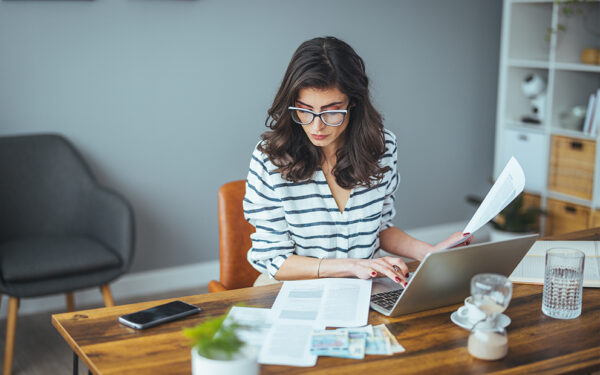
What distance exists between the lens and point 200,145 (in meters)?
3.42

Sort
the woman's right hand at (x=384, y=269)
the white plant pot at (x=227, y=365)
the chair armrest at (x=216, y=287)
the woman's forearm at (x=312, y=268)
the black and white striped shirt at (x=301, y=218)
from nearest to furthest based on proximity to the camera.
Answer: the white plant pot at (x=227, y=365), the woman's right hand at (x=384, y=269), the woman's forearm at (x=312, y=268), the black and white striped shirt at (x=301, y=218), the chair armrest at (x=216, y=287)

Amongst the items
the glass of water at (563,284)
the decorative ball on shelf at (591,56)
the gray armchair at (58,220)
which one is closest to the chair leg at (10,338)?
the gray armchair at (58,220)

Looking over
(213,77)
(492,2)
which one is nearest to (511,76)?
(492,2)

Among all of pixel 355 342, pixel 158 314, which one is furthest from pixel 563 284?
pixel 158 314

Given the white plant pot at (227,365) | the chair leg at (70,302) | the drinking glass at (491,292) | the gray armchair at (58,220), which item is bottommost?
the chair leg at (70,302)

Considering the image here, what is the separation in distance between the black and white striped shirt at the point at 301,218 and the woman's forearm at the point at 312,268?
23mm

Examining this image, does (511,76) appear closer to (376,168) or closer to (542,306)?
(376,168)

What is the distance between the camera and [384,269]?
5.11ft

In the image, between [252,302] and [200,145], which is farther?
[200,145]

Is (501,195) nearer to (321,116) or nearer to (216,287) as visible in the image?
(321,116)

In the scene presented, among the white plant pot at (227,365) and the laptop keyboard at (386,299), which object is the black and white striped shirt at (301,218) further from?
the white plant pot at (227,365)

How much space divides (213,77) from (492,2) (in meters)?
1.84

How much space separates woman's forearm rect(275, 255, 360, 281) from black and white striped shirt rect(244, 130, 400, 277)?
0.08 ft

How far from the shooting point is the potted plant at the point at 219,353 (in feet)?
3.27
